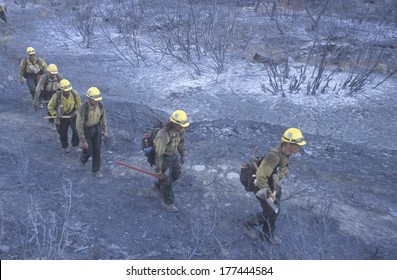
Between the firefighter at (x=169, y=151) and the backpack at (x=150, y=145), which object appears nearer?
the firefighter at (x=169, y=151)

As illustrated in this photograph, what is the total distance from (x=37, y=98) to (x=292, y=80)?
5.96 m

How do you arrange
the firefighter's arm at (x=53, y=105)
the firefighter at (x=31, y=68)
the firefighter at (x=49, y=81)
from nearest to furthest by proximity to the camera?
the firefighter's arm at (x=53, y=105) < the firefighter at (x=49, y=81) < the firefighter at (x=31, y=68)

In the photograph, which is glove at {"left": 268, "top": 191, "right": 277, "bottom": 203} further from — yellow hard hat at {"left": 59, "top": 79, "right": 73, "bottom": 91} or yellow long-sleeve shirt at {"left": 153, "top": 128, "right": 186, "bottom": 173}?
yellow hard hat at {"left": 59, "top": 79, "right": 73, "bottom": 91}

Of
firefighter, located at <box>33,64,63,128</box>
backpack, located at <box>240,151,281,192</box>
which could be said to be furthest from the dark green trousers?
firefighter, located at <box>33,64,63,128</box>

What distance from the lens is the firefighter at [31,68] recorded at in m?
7.72

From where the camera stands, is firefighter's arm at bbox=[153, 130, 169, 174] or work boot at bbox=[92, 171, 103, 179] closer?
firefighter's arm at bbox=[153, 130, 169, 174]

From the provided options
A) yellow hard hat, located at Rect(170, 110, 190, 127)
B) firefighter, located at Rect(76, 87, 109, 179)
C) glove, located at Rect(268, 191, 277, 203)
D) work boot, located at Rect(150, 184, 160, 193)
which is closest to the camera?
glove, located at Rect(268, 191, 277, 203)

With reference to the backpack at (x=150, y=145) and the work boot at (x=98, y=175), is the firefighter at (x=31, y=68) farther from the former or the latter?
the backpack at (x=150, y=145)

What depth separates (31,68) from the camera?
7758 mm

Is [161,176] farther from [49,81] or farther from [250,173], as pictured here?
[49,81]

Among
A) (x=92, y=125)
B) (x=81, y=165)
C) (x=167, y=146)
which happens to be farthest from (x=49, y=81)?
(x=167, y=146)

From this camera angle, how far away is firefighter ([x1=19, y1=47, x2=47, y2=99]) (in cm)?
772

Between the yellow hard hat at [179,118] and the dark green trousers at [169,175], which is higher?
the yellow hard hat at [179,118]

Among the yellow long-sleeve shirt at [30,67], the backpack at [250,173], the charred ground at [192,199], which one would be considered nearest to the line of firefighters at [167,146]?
the backpack at [250,173]
